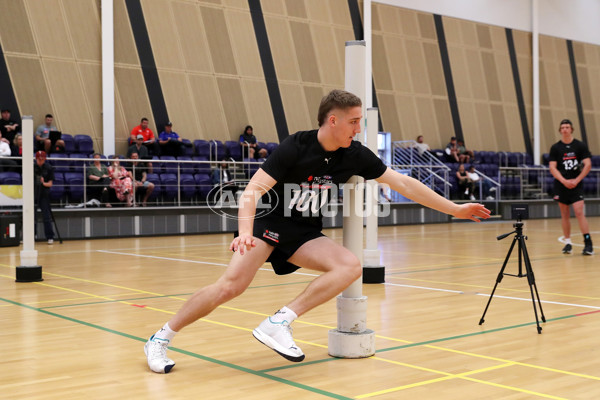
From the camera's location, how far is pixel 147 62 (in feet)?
59.1

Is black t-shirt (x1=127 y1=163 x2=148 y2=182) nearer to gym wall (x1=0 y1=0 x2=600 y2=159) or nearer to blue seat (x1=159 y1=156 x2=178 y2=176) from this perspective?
blue seat (x1=159 y1=156 x2=178 y2=176)

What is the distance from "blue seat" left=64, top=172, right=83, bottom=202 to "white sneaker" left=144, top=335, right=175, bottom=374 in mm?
11440

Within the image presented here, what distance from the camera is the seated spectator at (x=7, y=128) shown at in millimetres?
14784

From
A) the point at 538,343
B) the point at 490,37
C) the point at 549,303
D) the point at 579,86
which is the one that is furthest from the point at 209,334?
the point at 579,86

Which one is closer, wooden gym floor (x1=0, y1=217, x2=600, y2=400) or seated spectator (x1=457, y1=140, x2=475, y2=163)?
wooden gym floor (x1=0, y1=217, x2=600, y2=400)

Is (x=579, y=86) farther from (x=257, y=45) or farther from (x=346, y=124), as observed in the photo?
(x=346, y=124)

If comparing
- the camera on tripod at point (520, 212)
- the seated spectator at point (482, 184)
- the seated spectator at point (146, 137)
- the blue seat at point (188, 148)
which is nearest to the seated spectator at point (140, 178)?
the seated spectator at point (146, 137)

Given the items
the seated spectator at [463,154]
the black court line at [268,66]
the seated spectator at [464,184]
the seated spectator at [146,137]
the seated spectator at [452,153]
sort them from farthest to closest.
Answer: the seated spectator at [463,154] < the seated spectator at [452,153] < the seated spectator at [464,184] < the black court line at [268,66] < the seated spectator at [146,137]

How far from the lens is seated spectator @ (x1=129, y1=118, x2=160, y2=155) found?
16.7 meters

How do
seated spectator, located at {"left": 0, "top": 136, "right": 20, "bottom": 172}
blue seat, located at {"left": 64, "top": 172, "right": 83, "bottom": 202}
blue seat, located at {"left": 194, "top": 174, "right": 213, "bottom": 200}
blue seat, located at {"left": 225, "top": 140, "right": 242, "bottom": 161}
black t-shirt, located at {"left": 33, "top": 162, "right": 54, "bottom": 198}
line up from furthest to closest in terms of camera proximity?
blue seat, located at {"left": 225, "top": 140, "right": 242, "bottom": 161} < blue seat, located at {"left": 194, "top": 174, "right": 213, "bottom": 200} < blue seat, located at {"left": 64, "top": 172, "right": 83, "bottom": 202} < seated spectator, located at {"left": 0, "top": 136, "right": 20, "bottom": 172} < black t-shirt, located at {"left": 33, "top": 162, "right": 54, "bottom": 198}

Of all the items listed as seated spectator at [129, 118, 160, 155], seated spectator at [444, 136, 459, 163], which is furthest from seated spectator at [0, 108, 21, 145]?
seated spectator at [444, 136, 459, 163]

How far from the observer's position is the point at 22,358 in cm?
416

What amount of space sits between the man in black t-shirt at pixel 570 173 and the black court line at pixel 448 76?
14151 millimetres

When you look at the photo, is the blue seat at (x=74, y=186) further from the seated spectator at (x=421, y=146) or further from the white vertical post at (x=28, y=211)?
the seated spectator at (x=421, y=146)
